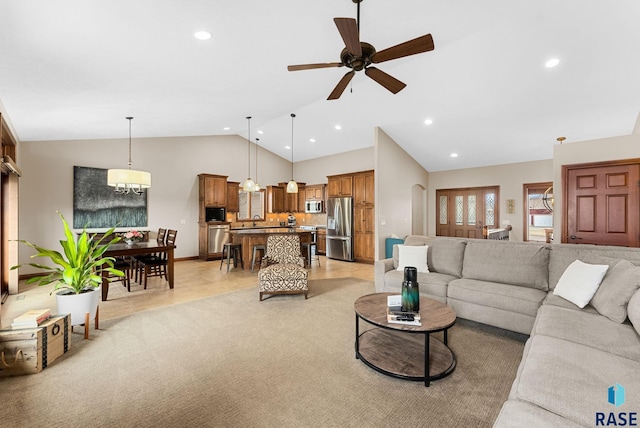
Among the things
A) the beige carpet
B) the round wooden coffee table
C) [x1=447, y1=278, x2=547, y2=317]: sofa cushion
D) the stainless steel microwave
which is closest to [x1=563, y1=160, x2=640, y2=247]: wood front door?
[x1=447, y1=278, x2=547, y2=317]: sofa cushion

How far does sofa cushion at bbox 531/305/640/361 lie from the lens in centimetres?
174

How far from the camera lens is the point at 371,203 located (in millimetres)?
7234

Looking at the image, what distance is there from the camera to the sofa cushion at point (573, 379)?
121 cm

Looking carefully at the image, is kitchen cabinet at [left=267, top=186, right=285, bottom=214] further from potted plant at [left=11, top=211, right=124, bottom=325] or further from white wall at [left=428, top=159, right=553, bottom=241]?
potted plant at [left=11, top=211, right=124, bottom=325]

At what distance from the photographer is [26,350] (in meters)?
2.24

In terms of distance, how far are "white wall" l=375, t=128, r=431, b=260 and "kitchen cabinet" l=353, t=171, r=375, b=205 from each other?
1.99ft

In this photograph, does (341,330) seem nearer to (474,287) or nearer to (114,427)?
(474,287)

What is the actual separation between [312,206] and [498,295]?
6619 mm

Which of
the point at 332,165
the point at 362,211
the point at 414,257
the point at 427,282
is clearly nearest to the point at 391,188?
the point at 362,211

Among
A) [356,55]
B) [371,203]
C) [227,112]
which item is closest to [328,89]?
[227,112]

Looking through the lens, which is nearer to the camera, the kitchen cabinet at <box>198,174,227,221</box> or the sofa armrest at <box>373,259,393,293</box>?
the sofa armrest at <box>373,259,393,293</box>

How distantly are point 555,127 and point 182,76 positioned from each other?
657cm

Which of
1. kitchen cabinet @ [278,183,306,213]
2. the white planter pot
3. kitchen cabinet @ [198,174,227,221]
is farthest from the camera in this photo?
kitchen cabinet @ [278,183,306,213]

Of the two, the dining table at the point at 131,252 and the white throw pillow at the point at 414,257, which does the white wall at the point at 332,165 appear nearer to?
→ the white throw pillow at the point at 414,257
